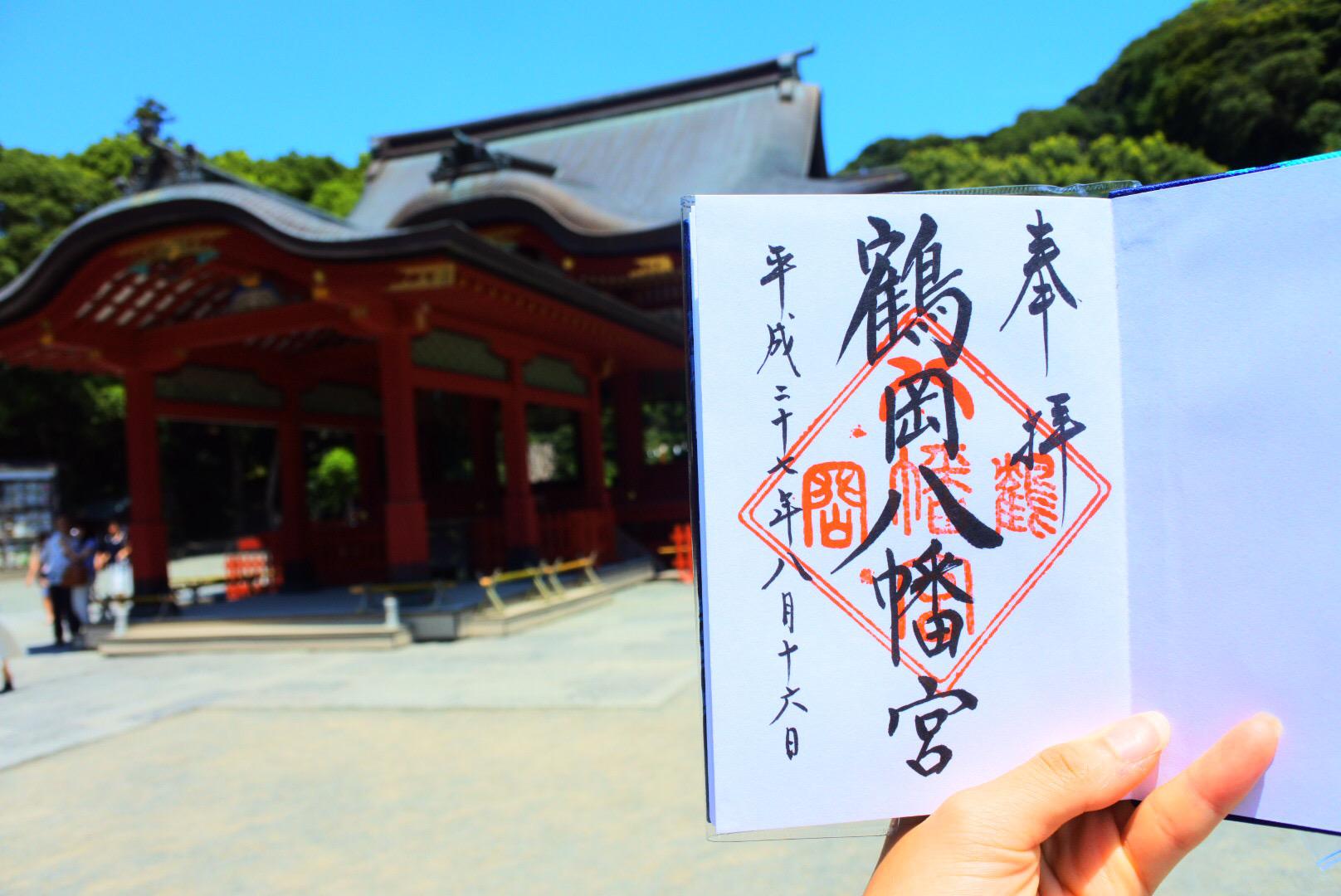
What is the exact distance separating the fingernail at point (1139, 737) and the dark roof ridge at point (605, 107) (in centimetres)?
1643

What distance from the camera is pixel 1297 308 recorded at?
2.87 ft

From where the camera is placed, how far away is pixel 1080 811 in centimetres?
90

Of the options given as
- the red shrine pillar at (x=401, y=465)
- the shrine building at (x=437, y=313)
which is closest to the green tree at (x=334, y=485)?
the shrine building at (x=437, y=313)

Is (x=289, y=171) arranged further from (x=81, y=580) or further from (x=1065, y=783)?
(x=1065, y=783)

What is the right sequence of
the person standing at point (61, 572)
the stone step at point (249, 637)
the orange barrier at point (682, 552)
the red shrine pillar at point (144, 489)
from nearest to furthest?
1. the stone step at point (249, 637)
2. the person standing at point (61, 572)
3. the red shrine pillar at point (144, 489)
4. the orange barrier at point (682, 552)

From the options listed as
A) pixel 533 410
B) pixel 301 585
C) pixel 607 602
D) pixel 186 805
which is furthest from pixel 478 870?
pixel 533 410

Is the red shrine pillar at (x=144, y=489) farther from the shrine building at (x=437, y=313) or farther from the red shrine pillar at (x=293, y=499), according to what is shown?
the red shrine pillar at (x=293, y=499)

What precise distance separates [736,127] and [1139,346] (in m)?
15.5

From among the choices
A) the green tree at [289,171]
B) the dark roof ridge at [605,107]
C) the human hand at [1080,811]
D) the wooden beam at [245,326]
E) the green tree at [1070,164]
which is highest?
the green tree at [289,171]

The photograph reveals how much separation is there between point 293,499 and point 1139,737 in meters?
11.9

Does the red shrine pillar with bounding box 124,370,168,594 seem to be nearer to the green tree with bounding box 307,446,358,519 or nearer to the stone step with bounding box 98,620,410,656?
→ the stone step with bounding box 98,620,410,656

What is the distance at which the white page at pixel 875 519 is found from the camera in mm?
925

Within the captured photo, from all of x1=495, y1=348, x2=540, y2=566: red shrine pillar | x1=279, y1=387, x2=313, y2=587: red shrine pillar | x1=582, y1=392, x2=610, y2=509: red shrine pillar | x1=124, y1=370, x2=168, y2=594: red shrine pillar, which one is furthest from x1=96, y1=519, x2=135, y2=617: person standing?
x1=582, y1=392, x2=610, y2=509: red shrine pillar

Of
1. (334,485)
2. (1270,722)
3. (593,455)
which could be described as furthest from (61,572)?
(334,485)
